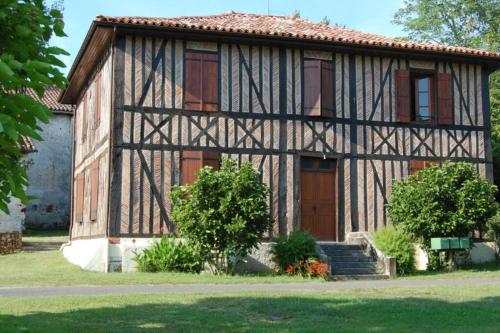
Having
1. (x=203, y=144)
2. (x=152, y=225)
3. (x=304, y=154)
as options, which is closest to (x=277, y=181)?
(x=304, y=154)

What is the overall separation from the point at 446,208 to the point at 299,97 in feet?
15.0

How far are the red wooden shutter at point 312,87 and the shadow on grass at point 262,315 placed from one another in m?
7.47

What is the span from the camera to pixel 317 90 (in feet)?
56.3

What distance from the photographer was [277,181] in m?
16.8

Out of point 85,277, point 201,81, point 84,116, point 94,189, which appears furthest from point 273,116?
point 84,116

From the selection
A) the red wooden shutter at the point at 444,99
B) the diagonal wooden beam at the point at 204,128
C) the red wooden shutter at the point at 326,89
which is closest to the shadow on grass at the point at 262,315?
the diagonal wooden beam at the point at 204,128

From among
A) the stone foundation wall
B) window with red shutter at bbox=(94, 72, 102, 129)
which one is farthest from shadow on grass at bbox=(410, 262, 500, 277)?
the stone foundation wall

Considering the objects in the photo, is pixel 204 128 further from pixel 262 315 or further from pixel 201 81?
pixel 262 315

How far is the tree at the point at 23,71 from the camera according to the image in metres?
5.03

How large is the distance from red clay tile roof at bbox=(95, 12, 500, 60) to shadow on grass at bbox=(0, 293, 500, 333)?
7.73 meters

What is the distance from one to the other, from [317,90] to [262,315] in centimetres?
932

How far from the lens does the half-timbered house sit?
15.8 metres

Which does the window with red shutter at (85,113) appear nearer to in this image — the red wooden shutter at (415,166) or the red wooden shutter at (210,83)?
the red wooden shutter at (210,83)

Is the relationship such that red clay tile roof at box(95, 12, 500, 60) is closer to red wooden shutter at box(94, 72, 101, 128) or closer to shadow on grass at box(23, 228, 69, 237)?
red wooden shutter at box(94, 72, 101, 128)
